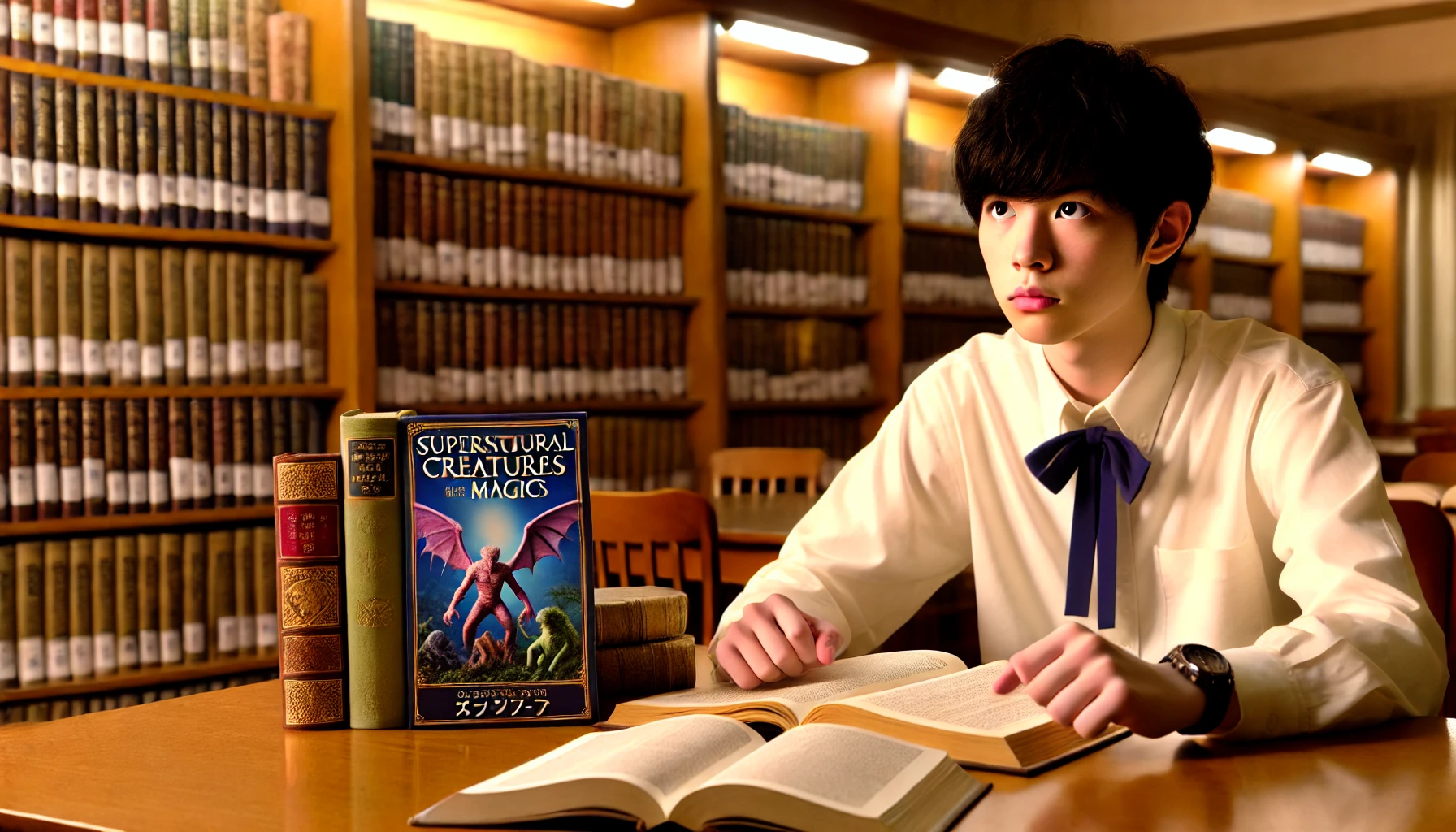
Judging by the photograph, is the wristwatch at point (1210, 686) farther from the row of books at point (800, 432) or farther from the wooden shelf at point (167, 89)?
the row of books at point (800, 432)

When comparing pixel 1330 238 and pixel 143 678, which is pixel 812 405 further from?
pixel 1330 238

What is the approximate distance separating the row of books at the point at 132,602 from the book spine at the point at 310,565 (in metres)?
2.42

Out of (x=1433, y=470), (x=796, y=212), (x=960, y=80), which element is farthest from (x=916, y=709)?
(x=960, y=80)

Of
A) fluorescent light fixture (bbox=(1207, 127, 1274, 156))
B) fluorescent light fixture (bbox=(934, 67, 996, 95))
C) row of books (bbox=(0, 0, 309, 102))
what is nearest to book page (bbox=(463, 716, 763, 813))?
row of books (bbox=(0, 0, 309, 102))

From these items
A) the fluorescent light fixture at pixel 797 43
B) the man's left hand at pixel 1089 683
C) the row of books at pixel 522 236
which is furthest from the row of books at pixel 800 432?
the man's left hand at pixel 1089 683

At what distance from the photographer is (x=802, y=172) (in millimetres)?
4859

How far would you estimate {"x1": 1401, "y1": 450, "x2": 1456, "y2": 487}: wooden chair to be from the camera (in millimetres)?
2846

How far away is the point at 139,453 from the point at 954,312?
327 cm

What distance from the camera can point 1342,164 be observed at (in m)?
8.25

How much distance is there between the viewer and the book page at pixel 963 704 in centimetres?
92

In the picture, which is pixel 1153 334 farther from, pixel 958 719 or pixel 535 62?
pixel 535 62

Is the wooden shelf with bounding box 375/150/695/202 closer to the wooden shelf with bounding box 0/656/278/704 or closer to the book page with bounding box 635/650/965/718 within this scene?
the wooden shelf with bounding box 0/656/278/704

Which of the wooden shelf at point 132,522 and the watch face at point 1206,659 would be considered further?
the wooden shelf at point 132,522

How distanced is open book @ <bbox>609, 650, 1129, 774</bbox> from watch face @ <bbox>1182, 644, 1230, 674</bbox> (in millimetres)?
76
